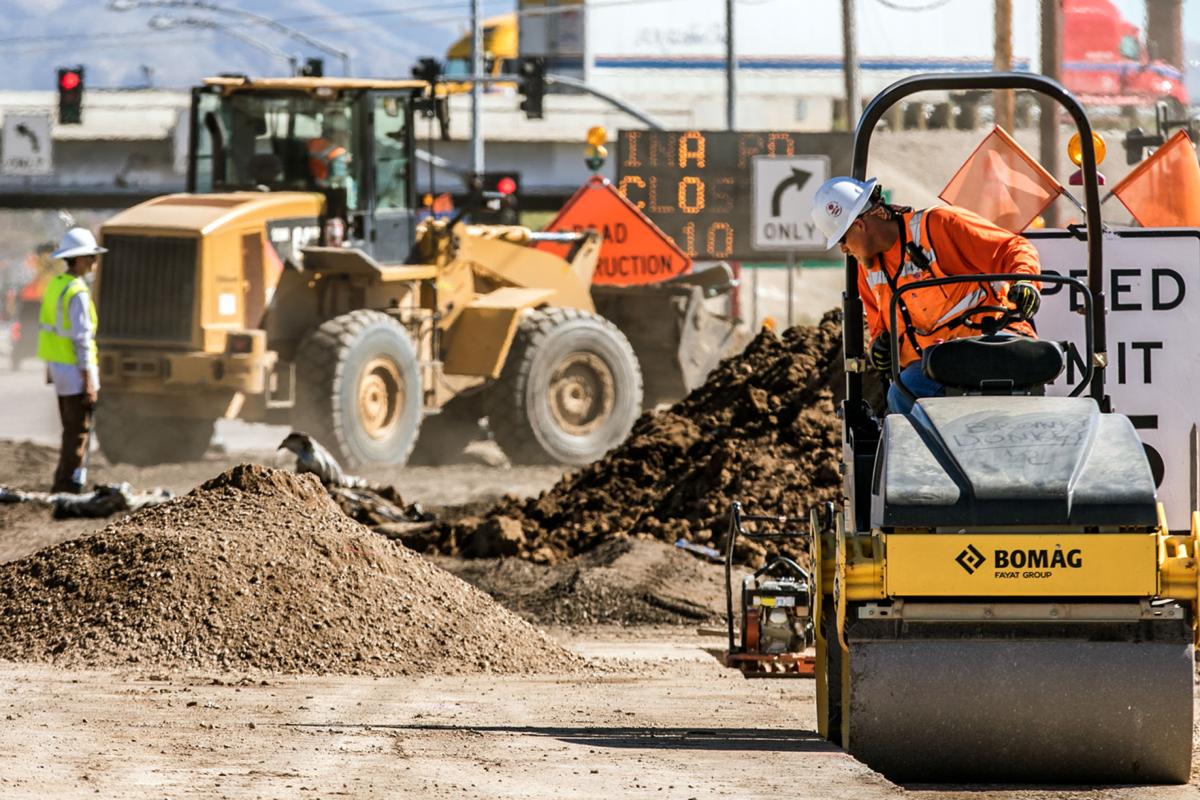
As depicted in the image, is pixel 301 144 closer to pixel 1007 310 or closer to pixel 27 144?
pixel 1007 310

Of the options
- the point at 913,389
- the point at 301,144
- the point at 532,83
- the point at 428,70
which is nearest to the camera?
the point at 913,389

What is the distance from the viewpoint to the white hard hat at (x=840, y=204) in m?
7.45

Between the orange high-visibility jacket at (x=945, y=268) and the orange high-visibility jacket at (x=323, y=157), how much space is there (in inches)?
490

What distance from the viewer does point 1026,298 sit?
7105mm

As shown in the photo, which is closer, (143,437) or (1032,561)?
(1032,561)

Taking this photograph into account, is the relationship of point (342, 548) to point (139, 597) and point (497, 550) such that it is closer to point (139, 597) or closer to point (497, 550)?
point (139, 597)

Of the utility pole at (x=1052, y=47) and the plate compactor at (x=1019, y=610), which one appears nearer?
the plate compactor at (x=1019, y=610)

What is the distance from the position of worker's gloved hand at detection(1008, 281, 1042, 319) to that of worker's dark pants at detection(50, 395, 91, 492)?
34.7ft

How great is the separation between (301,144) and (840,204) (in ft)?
42.0

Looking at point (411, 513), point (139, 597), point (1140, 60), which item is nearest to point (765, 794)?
point (139, 597)

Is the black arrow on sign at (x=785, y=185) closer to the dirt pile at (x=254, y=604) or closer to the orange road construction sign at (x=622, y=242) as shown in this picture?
the orange road construction sign at (x=622, y=242)

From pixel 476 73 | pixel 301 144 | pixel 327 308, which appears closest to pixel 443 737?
pixel 327 308

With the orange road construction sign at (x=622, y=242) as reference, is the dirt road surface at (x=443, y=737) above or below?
below

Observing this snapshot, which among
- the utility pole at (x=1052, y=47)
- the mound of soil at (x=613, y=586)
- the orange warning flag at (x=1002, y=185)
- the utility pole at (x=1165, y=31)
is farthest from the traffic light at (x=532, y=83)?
the utility pole at (x=1165, y=31)
